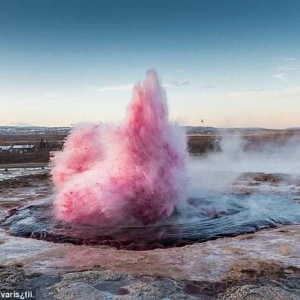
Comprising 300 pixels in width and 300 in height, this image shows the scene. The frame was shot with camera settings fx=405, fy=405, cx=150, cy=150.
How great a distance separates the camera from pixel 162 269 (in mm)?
9070

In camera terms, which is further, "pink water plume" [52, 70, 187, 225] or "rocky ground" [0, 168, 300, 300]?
"pink water plume" [52, 70, 187, 225]

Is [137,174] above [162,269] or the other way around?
above

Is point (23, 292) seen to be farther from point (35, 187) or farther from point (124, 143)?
point (35, 187)

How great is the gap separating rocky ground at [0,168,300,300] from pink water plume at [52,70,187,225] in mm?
2424

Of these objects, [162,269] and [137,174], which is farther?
[137,174]

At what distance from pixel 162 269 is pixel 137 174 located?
465 cm

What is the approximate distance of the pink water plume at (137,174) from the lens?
43.3 ft

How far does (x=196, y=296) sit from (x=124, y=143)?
6.91m

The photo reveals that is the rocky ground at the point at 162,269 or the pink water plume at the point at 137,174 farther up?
the pink water plume at the point at 137,174

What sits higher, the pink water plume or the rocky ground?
the pink water plume

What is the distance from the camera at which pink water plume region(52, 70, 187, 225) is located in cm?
1319

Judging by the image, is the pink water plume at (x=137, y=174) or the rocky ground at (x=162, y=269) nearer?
the rocky ground at (x=162, y=269)

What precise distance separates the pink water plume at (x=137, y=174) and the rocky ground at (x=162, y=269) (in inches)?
95.4

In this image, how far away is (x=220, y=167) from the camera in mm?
31641
